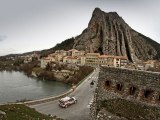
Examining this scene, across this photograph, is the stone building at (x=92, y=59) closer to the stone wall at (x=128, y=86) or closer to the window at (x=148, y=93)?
the stone wall at (x=128, y=86)

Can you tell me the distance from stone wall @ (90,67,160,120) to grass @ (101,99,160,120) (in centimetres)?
32

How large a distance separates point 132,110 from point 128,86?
1822 mm

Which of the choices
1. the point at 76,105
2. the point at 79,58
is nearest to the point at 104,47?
the point at 79,58

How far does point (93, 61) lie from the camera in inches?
6772

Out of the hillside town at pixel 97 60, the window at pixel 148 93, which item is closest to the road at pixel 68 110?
the window at pixel 148 93

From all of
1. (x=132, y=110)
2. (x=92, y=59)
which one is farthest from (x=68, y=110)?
(x=92, y=59)

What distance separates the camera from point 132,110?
18.1 metres

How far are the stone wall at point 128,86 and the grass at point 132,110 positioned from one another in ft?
1.04

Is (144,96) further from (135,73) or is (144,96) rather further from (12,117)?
(12,117)

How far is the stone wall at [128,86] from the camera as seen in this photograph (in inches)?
693

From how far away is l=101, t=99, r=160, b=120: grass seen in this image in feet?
56.9

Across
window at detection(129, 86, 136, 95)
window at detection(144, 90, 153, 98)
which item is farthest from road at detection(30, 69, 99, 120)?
window at detection(144, 90, 153, 98)

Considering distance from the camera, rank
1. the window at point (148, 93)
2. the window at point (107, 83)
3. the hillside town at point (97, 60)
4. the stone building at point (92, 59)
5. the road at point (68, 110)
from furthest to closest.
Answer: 1. the stone building at point (92, 59)
2. the hillside town at point (97, 60)
3. the road at point (68, 110)
4. the window at point (107, 83)
5. the window at point (148, 93)

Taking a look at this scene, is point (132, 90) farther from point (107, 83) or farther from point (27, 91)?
point (27, 91)
